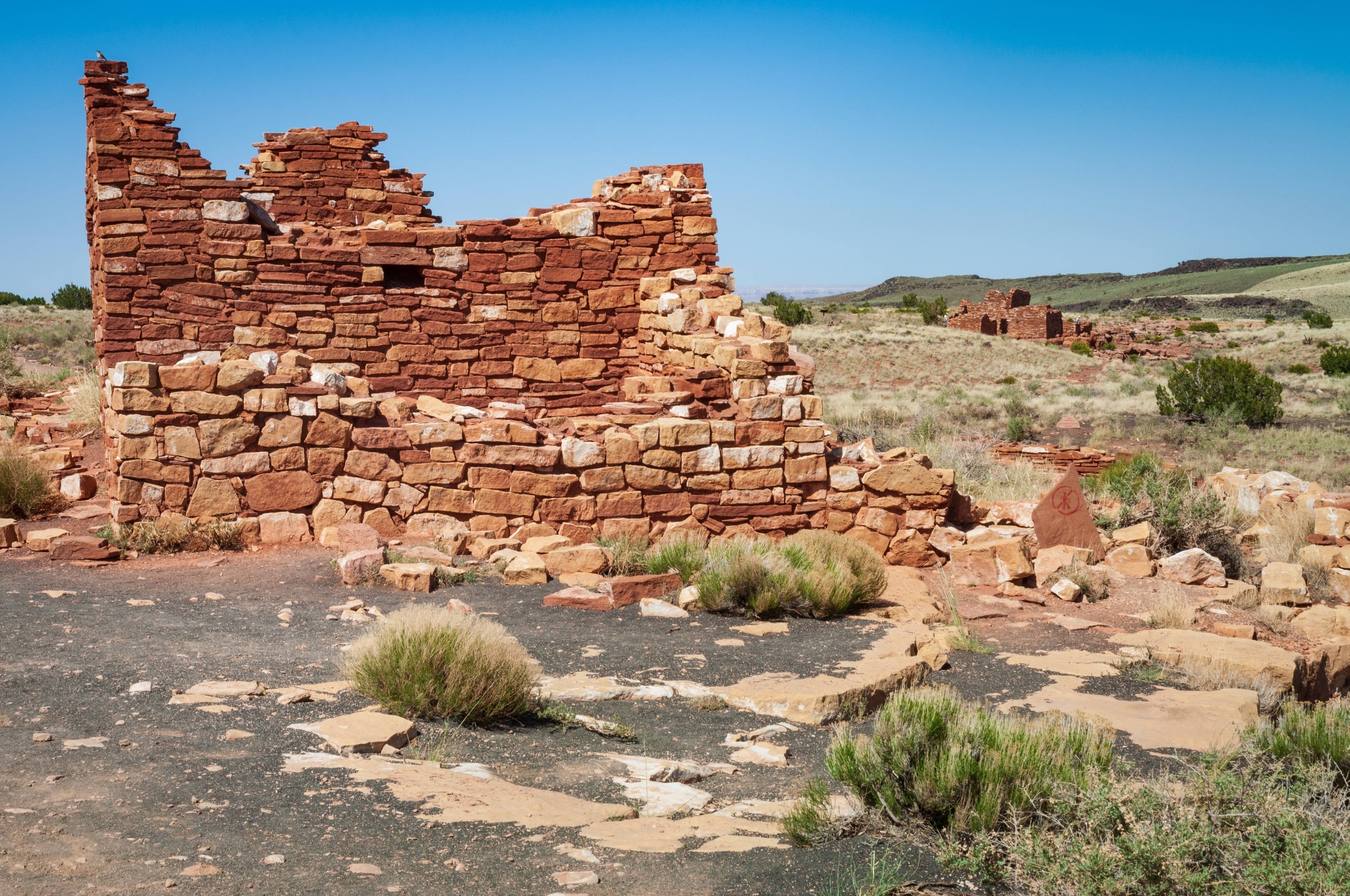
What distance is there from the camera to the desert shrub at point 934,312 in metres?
50.7

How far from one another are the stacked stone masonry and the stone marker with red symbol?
0.90 metres

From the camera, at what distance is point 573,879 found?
3213mm

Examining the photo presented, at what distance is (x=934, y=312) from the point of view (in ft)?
170

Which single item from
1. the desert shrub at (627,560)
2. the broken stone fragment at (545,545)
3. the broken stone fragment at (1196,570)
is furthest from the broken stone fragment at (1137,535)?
the broken stone fragment at (545,545)

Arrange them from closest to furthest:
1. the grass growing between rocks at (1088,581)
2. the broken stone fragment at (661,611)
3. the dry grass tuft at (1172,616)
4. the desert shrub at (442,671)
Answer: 1. the desert shrub at (442,671)
2. the broken stone fragment at (661,611)
3. the dry grass tuft at (1172,616)
4. the grass growing between rocks at (1088,581)

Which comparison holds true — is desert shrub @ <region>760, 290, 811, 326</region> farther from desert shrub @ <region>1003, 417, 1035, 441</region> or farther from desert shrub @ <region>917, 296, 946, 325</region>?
desert shrub @ <region>1003, 417, 1035, 441</region>

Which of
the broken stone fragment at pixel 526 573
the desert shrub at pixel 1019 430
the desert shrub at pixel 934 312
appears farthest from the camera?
the desert shrub at pixel 934 312

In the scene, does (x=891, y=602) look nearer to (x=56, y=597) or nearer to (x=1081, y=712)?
(x=1081, y=712)

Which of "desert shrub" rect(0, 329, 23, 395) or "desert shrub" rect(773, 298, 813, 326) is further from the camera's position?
"desert shrub" rect(773, 298, 813, 326)

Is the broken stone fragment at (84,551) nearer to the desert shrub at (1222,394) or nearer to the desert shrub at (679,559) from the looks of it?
the desert shrub at (679,559)

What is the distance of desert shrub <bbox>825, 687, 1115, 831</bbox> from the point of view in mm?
3615

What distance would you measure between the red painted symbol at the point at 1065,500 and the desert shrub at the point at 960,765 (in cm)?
595

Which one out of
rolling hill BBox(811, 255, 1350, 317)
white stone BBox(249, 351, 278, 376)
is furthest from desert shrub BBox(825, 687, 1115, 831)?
rolling hill BBox(811, 255, 1350, 317)

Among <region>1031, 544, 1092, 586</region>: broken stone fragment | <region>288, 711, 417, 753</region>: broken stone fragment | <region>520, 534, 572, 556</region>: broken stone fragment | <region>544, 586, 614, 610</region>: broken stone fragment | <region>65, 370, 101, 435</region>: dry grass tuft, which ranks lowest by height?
<region>1031, 544, 1092, 586</region>: broken stone fragment
